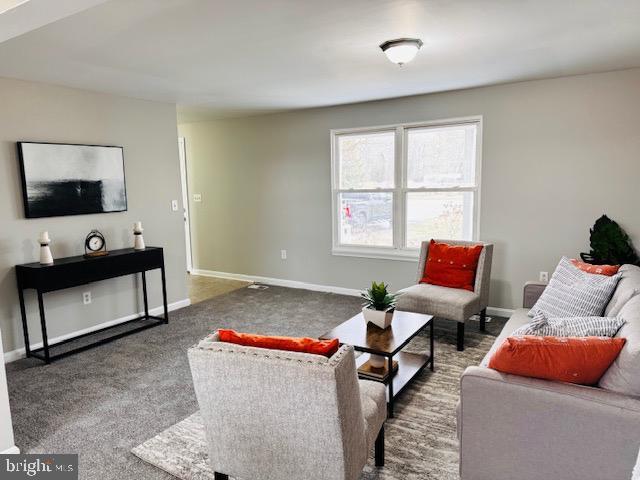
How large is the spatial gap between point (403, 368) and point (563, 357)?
4.92 ft

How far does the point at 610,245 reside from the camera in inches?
144

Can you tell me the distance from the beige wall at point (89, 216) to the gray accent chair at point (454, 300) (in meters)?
2.79

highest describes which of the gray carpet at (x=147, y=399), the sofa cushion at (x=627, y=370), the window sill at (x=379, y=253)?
the sofa cushion at (x=627, y=370)

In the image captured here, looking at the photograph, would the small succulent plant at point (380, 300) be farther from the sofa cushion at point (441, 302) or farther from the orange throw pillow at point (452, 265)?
the orange throw pillow at point (452, 265)

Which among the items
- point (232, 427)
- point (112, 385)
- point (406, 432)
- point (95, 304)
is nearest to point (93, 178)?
point (95, 304)

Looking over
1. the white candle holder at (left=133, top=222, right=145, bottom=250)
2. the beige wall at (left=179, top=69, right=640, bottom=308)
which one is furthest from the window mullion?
the white candle holder at (left=133, top=222, right=145, bottom=250)

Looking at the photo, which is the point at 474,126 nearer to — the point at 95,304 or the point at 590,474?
the point at 590,474

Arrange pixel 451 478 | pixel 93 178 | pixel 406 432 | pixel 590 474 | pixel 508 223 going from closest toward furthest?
1. pixel 590 474
2. pixel 451 478
3. pixel 406 432
4. pixel 93 178
5. pixel 508 223

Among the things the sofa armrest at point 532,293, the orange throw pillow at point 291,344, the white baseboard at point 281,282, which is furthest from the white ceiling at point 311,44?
the white baseboard at point 281,282

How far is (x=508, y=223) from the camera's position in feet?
14.1

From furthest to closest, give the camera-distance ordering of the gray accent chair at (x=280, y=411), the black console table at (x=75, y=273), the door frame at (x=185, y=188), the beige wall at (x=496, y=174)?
the door frame at (x=185, y=188) < the beige wall at (x=496, y=174) < the black console table at (x=75, y=273) < the gray accent chair at (x=280, y=411)

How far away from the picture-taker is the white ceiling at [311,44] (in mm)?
2234

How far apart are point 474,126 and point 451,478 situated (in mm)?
3476

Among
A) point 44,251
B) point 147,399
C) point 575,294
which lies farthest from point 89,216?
point 575,294
